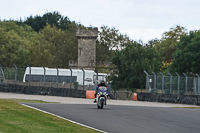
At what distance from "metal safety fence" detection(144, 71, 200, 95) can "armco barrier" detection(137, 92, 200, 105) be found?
0.61 meters

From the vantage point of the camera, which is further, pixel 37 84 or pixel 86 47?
pixel 86 47

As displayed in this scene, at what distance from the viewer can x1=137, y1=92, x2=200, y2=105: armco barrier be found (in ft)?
129

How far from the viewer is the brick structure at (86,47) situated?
105000 millimetres

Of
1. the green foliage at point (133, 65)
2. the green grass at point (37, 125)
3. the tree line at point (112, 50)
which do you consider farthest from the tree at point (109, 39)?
the green grass at point (37, 125)

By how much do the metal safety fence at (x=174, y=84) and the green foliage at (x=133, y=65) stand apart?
75.7 feet

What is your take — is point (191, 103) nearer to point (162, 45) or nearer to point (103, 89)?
point (103, 89)

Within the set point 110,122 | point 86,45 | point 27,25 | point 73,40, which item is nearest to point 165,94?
point 110,122

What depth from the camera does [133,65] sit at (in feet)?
224

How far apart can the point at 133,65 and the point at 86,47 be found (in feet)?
127

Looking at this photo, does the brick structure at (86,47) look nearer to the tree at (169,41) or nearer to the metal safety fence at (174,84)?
the tree at (169,41)

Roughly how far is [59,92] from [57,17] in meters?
102

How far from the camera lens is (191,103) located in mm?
39312

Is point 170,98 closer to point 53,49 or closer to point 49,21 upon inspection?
point 53,49

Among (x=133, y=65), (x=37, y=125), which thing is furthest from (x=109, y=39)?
(x=37, y=125)
